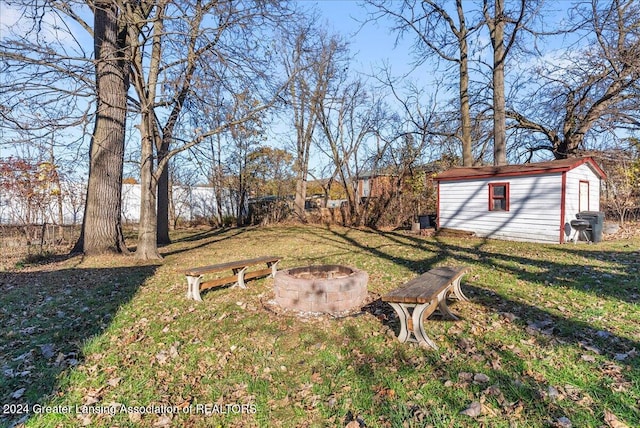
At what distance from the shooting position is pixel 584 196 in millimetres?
12094

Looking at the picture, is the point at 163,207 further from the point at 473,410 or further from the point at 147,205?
the point at 473,410

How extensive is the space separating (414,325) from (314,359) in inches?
44.1

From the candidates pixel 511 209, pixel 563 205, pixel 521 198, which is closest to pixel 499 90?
pixel 521 198

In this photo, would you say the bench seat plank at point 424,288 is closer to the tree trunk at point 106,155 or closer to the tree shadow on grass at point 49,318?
the tree shadow on grass at point 49,318

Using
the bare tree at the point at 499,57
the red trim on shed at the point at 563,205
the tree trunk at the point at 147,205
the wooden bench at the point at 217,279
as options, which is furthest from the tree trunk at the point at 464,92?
the tree trunk at the point at 147,205

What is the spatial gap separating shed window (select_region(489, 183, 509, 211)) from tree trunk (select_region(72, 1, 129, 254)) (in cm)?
1255

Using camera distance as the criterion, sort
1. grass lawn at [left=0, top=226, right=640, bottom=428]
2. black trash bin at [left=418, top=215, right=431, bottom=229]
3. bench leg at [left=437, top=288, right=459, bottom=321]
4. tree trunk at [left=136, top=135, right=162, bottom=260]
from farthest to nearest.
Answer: black trash bin at [left=418, top=215, right=431, bottom=229], tree trunk at [left=136, top=135, right=162, bottom=260], bench leg at [left=437, top=288, right=459, bottom=321], grass lawn at [left=0, top=226, right=640, bottom=428]

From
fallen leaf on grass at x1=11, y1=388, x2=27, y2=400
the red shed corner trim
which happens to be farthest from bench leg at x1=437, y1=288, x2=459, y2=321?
the red shed corner trim

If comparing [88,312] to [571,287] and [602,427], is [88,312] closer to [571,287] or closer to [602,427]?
[602,427]

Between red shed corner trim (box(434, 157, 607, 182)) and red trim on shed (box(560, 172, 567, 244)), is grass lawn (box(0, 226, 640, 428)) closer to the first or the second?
red trim on shed (box(560, 172, 567, 244))

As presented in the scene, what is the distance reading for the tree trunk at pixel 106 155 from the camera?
8.91 m

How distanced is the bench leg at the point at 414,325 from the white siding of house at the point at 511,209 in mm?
10012

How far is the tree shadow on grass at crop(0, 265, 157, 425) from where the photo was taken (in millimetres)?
3010

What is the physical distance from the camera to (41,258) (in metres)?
8.95
